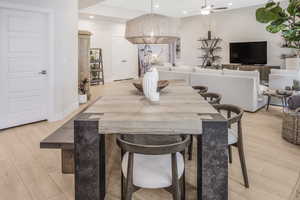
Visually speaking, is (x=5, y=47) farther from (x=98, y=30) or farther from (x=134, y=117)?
(x=98, y=30)

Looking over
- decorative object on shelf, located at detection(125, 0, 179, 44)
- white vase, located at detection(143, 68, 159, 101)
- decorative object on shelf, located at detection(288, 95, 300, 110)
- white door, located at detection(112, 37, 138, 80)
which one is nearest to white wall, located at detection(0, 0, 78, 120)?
decorative object on shelf, located at detection(125, 0, 179, 44)

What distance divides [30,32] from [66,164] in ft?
8.85

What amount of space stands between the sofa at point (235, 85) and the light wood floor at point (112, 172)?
1.19 meters

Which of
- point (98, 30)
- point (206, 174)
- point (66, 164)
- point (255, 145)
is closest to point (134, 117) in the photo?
point (206, 174)

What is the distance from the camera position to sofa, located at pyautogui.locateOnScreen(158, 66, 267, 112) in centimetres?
493

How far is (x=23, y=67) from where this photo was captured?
13.5 feet

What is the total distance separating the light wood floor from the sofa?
1.19 metres

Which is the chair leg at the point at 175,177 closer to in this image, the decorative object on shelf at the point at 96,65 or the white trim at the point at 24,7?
the white trim at the point at 24,7

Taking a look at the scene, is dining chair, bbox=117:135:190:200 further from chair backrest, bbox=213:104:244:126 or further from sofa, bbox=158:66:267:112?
sofa, bbox=158:66:267:112

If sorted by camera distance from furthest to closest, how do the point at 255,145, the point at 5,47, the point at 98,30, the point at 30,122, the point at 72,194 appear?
the point at 98,30 → the point at 30,122 → the point at 5,47 → the point at 255,145 → the point at 72,194

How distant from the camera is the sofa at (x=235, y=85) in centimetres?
493

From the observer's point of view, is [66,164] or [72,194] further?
[66,164]

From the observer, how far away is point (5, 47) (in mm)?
3887

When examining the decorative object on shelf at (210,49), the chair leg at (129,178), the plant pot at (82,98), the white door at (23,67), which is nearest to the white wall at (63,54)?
the white door at (23,67)
